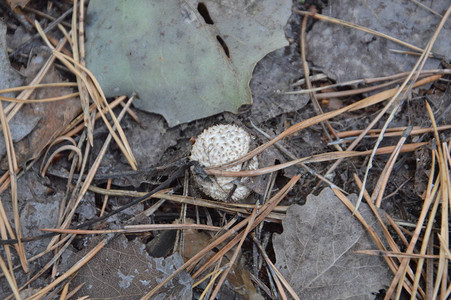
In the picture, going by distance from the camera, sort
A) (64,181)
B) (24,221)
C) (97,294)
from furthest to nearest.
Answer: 1. (64,181)
2. (24,221)
3. (97,294)

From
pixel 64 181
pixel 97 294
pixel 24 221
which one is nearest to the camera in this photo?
pixel 97 294

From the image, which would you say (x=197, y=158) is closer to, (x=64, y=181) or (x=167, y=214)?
(x=167, y=214)

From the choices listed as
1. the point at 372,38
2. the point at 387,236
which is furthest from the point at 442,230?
the point at 372,38

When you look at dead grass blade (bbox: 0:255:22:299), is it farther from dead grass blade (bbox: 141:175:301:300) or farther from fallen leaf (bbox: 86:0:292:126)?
fallen leaf (bbox: 86:0:292:126)

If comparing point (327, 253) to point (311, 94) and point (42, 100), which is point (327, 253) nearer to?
point (311, 94)

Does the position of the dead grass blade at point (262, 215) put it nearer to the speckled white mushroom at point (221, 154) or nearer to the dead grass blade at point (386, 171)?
the speckled white mushroom at point (221, 154)

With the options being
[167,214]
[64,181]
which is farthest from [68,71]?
[167,214]

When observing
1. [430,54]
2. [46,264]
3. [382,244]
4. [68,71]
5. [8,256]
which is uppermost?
[68,71]
